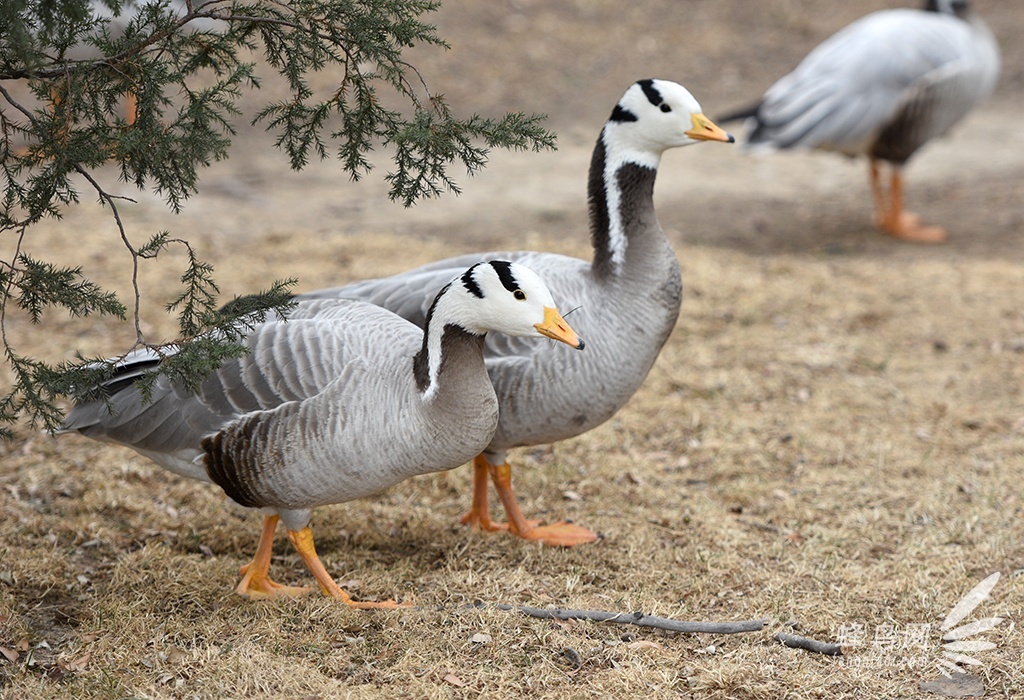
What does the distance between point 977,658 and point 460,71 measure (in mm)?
11270

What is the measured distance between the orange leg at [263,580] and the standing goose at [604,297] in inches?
38.3

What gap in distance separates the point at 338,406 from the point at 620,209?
1.63 meters

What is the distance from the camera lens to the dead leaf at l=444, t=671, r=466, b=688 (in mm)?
3584

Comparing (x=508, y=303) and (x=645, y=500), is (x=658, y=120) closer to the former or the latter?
(x=508, y=303)

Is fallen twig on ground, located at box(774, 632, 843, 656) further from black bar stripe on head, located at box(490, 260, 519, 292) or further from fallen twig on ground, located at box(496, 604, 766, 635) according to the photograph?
black bar stripe on head, located at box(490, 260, 519, 292)

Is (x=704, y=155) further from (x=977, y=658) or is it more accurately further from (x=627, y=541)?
Result: (x=977, y=658)

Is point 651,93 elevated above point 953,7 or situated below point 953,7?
below

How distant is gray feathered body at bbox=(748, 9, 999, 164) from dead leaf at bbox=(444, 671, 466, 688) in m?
7.46

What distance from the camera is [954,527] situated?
491cm

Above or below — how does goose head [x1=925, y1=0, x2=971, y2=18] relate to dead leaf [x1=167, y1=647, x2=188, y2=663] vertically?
above

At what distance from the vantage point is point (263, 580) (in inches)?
170

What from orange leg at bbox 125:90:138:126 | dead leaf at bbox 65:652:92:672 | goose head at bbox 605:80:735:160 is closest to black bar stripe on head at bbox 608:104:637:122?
goose head at bbox 605:80:735:160

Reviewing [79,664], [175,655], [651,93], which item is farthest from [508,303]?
[79,664]

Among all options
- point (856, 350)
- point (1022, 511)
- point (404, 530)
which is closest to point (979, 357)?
point (856, 350)
